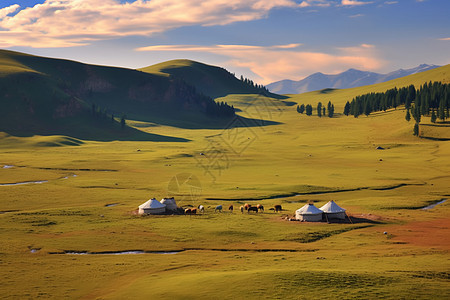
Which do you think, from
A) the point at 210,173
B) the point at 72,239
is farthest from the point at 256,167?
the point at 72,239

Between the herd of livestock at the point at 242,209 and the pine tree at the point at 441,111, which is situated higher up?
the pine tree at the point at 441,111

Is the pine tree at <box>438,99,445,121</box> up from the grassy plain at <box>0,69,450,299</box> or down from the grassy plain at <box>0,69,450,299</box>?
up

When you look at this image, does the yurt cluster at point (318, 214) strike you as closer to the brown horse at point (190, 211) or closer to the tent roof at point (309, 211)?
the tent roof at point (309, 211)

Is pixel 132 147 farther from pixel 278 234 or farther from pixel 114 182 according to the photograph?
pixel 278 234

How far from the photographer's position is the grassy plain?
40.1 meters

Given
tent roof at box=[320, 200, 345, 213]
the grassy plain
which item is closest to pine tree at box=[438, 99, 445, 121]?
the grassy plain

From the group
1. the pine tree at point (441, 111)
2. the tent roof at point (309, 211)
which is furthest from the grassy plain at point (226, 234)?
the pine tree at point (441, 111)

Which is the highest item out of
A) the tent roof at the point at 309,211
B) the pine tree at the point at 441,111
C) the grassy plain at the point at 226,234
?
the pine tree at the point at 441,111

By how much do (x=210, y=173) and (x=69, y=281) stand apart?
273ft

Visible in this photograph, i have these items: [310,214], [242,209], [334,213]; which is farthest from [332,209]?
[242,209]

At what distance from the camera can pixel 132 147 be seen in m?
194

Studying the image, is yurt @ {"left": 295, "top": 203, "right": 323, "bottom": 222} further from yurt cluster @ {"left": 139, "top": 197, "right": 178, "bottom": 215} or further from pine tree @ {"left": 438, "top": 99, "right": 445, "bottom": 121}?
pine tree @ {"left": 438, "top": 99, "right": 445, "bottom": 121}

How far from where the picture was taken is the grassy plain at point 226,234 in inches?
1578

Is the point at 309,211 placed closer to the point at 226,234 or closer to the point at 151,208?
the point at 226,234
